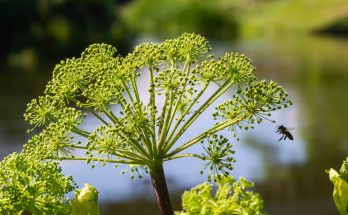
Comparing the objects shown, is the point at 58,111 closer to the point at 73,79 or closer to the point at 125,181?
the point at 73,79

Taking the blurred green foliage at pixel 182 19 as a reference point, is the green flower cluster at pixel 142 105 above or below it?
below

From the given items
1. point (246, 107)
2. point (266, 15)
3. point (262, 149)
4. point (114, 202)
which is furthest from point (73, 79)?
point (266, 15)

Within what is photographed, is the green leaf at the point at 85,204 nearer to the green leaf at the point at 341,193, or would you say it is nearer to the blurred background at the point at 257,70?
the green leaf at the point at 341,193

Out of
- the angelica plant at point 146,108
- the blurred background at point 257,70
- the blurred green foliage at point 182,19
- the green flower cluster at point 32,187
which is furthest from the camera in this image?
the blurred green foliage at point 182,19

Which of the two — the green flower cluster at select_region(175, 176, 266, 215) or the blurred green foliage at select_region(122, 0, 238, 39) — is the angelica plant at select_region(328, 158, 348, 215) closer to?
the green flower cluster at select_region(175, 176, 266, 215)

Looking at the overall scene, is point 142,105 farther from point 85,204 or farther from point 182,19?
point 182,19

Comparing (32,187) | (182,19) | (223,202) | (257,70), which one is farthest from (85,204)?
(182,19)

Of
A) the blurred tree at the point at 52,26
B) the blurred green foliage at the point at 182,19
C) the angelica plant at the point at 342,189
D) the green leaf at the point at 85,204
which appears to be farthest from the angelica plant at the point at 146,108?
the blurred green foliage at the point at 182,19
